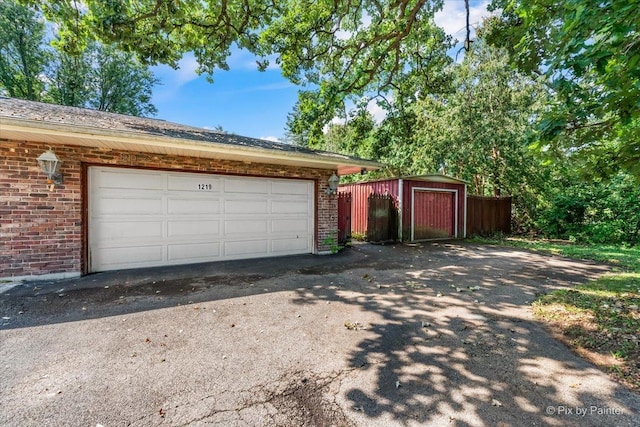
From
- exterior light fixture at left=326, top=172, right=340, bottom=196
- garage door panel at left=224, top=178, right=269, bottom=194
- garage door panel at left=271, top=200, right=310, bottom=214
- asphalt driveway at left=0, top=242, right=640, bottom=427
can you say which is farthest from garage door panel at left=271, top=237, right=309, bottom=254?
asphalt driveway at left=0, top=242, right=640, bottom=427

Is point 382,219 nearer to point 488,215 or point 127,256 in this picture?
point 488,215

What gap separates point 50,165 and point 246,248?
3.86 m

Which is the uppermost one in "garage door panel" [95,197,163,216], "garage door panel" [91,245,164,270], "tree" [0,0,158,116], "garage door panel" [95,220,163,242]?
"tree" [0,0,158,116]

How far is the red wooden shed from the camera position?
1001 centimetres

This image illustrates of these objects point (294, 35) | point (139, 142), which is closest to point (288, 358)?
point (139, 142)

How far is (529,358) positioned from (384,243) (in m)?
7.12

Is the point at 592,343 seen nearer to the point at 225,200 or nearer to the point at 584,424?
the point at 584,424

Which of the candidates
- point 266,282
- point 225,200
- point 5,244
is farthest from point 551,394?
point 5,244

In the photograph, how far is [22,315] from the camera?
3344 mm

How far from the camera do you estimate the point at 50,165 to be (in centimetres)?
473

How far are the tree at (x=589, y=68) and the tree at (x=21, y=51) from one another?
23001 millimetres

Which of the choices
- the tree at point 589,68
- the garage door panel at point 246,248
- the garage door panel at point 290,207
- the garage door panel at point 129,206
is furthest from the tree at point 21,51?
the tree at point 589,68

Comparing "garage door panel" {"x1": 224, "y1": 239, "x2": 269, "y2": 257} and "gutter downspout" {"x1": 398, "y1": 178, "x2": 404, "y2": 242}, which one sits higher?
"gutter downspout" {"x1": 398, "y1": 178, "x2": 404, "y2": 242}

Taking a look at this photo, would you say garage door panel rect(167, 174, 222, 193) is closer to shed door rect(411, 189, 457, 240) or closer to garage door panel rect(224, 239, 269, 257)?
garage door panel rect(224, 239, 269, 257)
